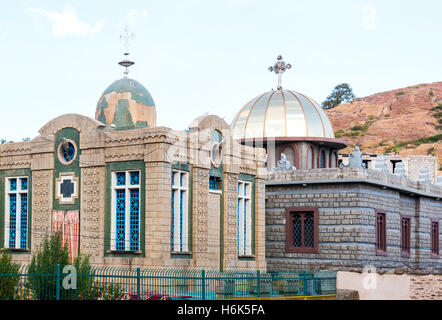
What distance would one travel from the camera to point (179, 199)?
86.8 feet

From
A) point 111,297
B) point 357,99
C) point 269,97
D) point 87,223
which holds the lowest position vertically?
point 111,297

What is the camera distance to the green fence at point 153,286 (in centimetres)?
1972

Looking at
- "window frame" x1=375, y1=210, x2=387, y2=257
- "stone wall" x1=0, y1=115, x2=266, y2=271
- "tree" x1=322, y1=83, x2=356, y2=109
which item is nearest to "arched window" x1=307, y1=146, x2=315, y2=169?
"window frame" x1=375, y1=210, x2=387, y2=257

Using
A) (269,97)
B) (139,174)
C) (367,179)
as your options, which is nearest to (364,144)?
(269,97)

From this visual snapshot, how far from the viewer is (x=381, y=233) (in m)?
31.7

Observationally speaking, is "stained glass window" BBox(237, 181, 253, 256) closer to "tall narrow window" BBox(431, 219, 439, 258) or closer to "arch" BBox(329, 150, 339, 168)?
"arch" BBox(329, 150, 339, 168)

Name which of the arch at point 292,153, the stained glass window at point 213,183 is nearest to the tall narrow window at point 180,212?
the stained glass window at point 213,183

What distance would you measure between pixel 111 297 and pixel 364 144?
8005 cm

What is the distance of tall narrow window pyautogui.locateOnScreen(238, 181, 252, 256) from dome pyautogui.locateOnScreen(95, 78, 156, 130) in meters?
4.54

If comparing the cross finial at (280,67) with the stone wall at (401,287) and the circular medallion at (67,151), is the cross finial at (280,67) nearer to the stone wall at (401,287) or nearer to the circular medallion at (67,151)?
the circular medallion at (67,151)

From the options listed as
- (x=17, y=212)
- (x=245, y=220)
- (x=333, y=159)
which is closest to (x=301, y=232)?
(x=245, y=220)

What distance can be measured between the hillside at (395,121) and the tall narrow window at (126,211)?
64797 mm

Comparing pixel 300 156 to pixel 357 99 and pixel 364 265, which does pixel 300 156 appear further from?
pixel 357 99

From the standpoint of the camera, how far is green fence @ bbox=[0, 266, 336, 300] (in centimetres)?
1972
